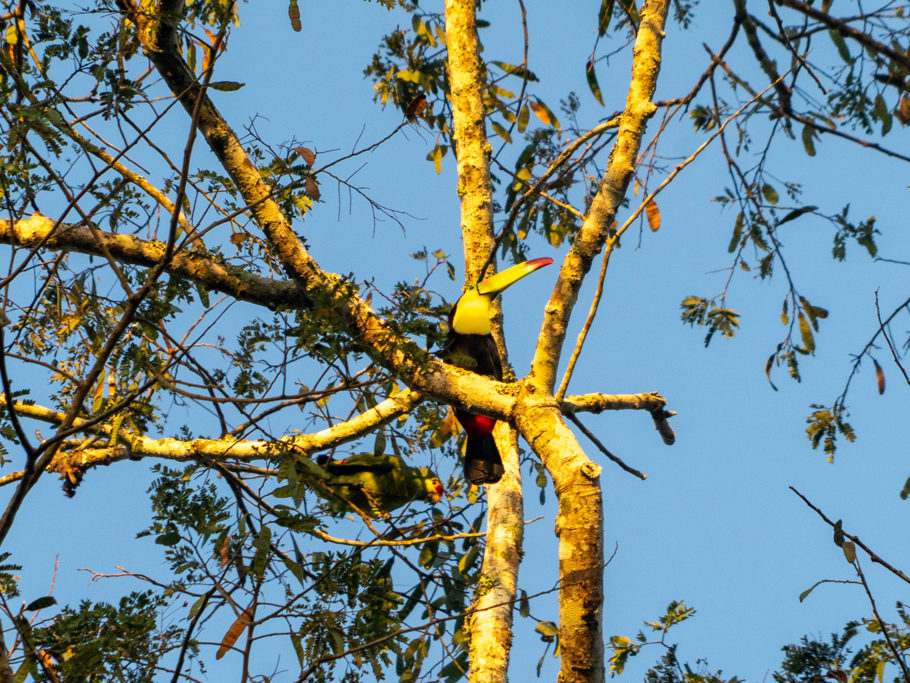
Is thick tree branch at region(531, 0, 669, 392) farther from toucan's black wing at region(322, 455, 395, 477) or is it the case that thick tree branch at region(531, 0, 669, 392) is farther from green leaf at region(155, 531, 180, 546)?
toucan's black wing at region(322, 455, 395, 477)

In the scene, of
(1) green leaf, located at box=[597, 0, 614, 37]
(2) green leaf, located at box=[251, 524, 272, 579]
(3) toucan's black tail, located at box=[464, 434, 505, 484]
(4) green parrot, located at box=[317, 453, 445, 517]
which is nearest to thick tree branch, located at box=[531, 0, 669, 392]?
(1) green leaf, located at box=[597, 0, 614, 37]

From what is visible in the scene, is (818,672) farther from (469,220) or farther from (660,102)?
(469,220)

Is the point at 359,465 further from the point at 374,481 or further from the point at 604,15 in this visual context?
the point at 604,15

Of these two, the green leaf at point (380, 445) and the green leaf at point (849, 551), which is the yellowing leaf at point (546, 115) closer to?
the green leaf at point (380, 445)

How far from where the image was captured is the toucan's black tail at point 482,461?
144 inches

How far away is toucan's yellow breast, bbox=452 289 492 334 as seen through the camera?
3711 mm

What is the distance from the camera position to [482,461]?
3746 millimetres

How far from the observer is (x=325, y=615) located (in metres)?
2.29

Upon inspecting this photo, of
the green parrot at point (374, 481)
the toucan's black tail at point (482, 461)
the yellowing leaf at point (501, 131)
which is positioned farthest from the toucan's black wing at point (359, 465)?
the yellowing leaf at point (501, 131)

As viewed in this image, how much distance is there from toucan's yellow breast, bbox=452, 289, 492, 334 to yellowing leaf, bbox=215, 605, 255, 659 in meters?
1.87

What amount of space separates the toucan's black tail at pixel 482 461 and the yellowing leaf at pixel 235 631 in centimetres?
161

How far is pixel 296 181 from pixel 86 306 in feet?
3.05

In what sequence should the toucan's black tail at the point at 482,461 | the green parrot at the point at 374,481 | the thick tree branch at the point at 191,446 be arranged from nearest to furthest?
the thick tree branch at the point at 191,446 < the toucan's black tail at the point at 482,461 < the green parrot at the point at 374,481

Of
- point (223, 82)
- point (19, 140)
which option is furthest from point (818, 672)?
point (19, 140)
